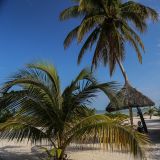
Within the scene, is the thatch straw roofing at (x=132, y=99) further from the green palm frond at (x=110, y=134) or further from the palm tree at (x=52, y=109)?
the green palm frond at (x=110, y=134)

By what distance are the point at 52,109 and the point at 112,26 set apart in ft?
35.4

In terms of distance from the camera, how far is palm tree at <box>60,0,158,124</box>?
18562mm

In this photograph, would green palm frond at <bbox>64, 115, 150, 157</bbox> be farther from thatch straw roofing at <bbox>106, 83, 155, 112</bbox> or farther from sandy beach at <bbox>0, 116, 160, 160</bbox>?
thatch straw roofing at <bbox>106, 83, 155, 112</bbox>

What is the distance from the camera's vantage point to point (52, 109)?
908 cm

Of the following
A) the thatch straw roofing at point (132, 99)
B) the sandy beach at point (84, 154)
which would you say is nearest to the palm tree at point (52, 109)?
the sandy beach at point (84, 154)

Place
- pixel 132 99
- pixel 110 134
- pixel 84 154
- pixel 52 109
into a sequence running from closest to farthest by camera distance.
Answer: pixel 110 134 < pixel 52 109 < pixel 84 154 < pixel 132 99

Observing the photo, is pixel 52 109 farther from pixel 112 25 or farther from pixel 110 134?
pixel 112 25

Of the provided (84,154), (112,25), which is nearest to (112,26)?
(112,25)

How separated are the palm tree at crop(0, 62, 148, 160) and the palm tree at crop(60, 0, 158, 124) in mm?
9152

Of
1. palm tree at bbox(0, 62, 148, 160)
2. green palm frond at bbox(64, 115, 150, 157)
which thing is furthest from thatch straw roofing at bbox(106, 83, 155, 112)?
green palm frond at bbox(64, 115, 150, 157)

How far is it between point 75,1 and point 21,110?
1316 cm

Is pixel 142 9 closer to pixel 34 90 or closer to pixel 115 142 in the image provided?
pixel 34 90

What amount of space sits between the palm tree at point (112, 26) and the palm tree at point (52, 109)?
9.15 meters

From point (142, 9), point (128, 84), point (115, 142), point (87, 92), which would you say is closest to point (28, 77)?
point (87, 92)
